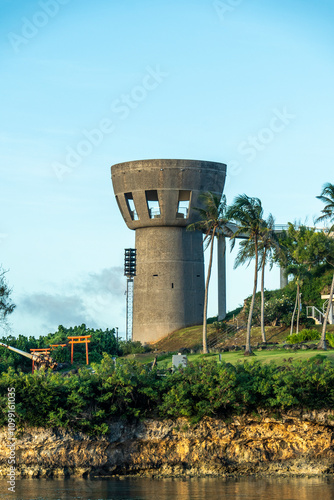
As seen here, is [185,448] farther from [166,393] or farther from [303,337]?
[303,337]

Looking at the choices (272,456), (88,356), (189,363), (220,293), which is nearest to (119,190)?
(220,293)

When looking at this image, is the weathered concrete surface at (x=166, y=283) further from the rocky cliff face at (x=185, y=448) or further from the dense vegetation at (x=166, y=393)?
the rocky cliff face at (x=185, y=448)

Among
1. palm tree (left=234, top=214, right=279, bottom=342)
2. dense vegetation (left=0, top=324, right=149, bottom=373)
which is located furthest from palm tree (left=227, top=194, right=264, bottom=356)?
dense vegetation (left=0, top=324, right=149, bottom=373)

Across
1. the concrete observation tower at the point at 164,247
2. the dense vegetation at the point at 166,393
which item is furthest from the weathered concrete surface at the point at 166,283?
the dense vegetation at the point at 166,393

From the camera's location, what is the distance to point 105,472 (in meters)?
43.3

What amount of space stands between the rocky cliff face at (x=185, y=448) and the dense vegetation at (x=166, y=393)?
0.61m

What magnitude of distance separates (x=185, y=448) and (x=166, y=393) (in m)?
2.85

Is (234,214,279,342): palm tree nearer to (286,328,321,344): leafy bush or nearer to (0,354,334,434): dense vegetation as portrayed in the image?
(286,328,321,344): leafy bush

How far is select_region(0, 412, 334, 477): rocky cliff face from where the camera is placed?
4253 cm

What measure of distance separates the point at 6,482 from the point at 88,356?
20.6m

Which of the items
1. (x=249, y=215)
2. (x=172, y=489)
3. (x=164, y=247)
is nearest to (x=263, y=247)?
(x=249, y=215)

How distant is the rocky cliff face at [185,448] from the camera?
42.5 metres

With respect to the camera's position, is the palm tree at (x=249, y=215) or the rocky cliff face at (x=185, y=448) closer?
the rocky cliff face at (x=185, y=448)

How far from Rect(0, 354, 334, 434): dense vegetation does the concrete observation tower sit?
2956 centimetres
